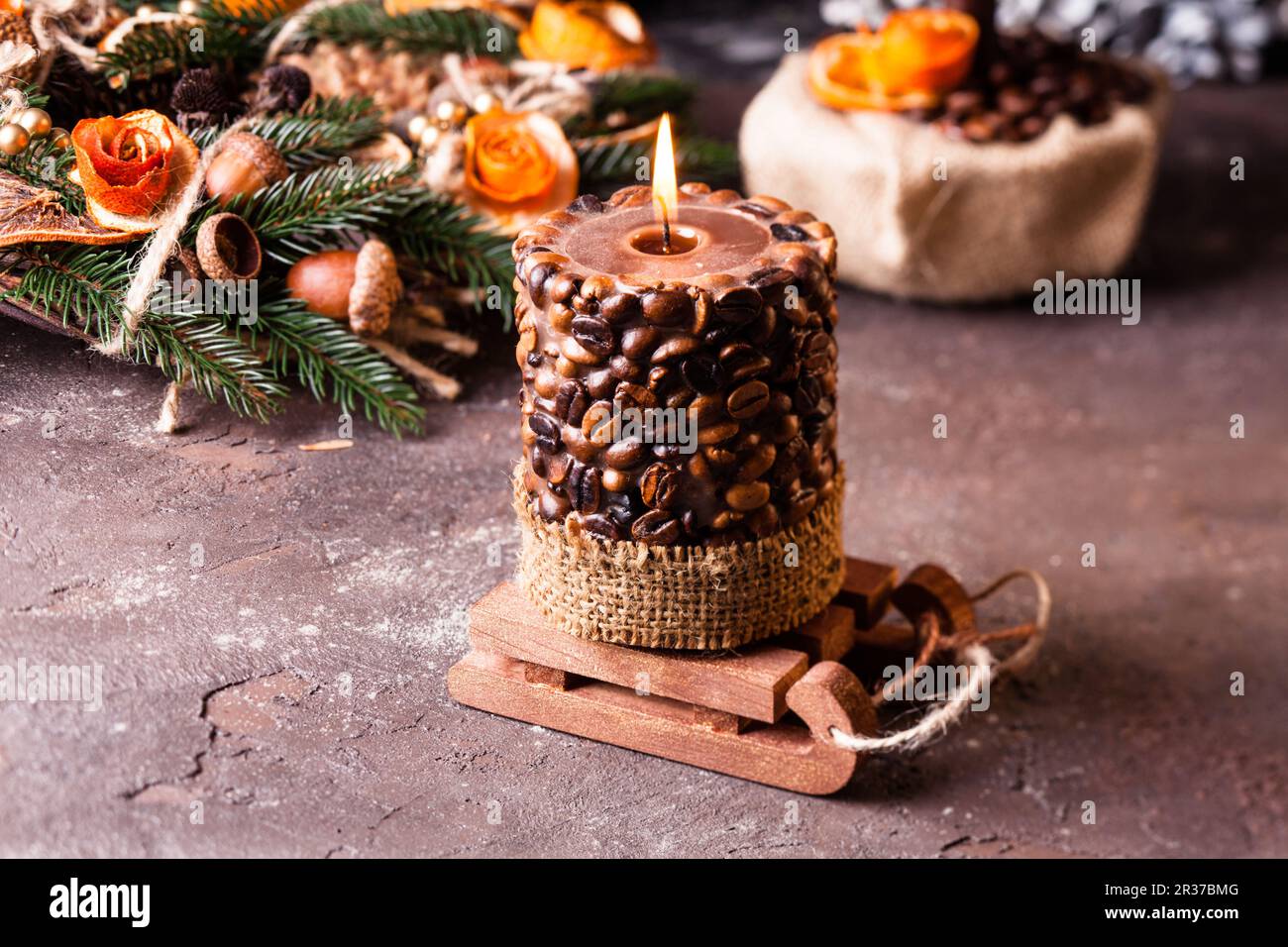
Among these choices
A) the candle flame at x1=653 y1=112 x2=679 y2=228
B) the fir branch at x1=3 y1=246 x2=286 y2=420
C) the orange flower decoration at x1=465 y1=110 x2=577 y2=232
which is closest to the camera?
the candle flame at x1=653 y1=112 x2=679 y2=228

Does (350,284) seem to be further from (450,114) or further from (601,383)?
(601,383)

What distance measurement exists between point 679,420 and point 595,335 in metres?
0.09

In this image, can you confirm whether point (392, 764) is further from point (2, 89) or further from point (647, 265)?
point (2, 89)

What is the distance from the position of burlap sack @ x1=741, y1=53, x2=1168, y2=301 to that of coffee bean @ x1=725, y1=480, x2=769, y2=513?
1310 mm

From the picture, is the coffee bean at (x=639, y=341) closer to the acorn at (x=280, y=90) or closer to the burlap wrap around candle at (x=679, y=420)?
the burlap wrap around candle at (x=679, y=420)

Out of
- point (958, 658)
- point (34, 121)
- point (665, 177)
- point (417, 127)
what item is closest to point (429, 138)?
point (417, 127)

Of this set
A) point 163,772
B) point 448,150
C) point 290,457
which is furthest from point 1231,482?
point 163,772

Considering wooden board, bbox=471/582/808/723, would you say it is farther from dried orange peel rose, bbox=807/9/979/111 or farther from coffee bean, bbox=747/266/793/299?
dried orange peel rose, bbox=807/9/979/111

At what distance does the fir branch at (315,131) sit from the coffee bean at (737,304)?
692 millimetres

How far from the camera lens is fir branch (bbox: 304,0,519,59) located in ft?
6.29

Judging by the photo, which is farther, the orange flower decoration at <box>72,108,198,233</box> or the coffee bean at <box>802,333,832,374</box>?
the orange flower decoration at <box>72,108,198,233</box>

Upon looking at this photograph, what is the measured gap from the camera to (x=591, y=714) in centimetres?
130

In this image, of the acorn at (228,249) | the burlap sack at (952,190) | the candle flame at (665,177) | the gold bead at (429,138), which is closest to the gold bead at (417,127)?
the gold bead at (429,138)

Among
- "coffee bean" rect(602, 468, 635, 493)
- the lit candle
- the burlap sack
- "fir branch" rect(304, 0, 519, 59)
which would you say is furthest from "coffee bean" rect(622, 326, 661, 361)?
the burlap sack
